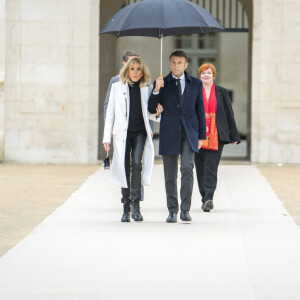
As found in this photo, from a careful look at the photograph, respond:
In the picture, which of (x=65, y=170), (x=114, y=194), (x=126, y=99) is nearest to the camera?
(x=126, y=99)

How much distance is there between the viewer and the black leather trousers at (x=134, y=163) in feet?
33.3

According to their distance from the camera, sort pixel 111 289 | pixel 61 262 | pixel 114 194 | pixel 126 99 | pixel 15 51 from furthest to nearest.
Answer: pixel 15 51 → pixel 114 194 → pixel 126 99 → pixel 61 262 → pixel 111 289

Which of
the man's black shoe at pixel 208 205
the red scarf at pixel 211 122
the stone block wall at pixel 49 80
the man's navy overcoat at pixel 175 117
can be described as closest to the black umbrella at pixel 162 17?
the man's navy overcoat at pixel 175 117

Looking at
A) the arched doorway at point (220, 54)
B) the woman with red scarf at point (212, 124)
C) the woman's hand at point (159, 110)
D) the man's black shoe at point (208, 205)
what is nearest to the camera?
the woman's hand at point (159, 110)

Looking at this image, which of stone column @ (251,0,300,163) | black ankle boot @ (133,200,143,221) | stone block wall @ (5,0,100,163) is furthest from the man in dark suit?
stone column @ (251,0,300,163)

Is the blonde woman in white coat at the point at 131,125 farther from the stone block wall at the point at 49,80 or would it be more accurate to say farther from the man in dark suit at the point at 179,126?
the stone block wall at the point at 49,80

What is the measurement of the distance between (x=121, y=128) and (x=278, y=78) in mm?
9658

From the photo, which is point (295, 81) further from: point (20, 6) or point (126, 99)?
point (126, 99)

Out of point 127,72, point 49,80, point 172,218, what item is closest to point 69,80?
point 49,80

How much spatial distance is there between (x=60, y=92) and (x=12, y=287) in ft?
42.1

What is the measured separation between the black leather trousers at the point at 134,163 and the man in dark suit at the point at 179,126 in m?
0.21

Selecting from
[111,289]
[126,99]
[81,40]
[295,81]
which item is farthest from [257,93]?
[111,289]

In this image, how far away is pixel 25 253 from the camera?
26.1 feet

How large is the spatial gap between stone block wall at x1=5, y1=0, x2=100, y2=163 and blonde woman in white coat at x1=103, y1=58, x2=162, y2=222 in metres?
8.99
